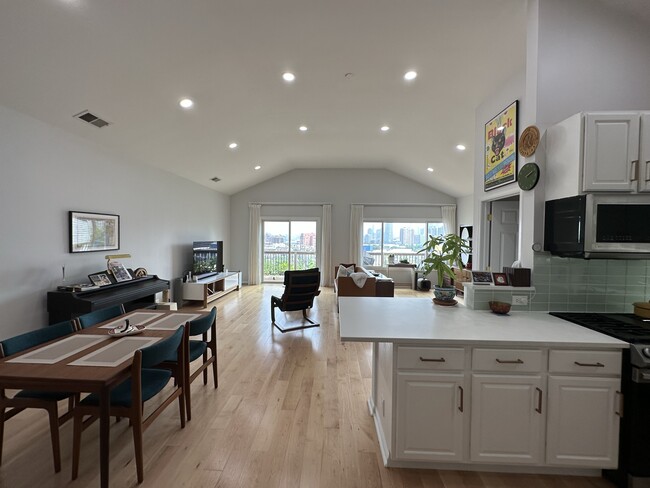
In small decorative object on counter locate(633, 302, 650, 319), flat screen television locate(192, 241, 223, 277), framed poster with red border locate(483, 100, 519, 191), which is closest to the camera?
small decorative object on counter locate(633, 302, 650, 319)

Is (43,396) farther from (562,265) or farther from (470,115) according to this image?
(470,115)

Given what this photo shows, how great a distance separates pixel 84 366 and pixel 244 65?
287 cm

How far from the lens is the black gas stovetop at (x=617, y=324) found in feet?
5.21

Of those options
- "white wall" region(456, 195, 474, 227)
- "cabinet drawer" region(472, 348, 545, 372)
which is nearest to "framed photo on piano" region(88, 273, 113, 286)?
"cabinet drawer" region(472, 348, 545, 372)

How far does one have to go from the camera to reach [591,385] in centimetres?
157

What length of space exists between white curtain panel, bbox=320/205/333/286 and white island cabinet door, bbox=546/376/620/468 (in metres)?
6.52

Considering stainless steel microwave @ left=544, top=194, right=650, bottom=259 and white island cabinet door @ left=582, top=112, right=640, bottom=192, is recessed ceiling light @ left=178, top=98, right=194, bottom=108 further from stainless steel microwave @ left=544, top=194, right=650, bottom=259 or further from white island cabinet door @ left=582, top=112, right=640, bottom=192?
stainless steel microwave @ left=544, top=194, right=650, bottom=259

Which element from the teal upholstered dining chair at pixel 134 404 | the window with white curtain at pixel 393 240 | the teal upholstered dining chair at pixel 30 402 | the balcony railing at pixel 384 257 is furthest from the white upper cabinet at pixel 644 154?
the balcony railing at pixel 384 257

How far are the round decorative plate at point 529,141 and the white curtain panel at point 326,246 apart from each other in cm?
598

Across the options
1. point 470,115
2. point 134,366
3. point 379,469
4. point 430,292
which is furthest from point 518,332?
point 430,292

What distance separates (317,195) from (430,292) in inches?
156

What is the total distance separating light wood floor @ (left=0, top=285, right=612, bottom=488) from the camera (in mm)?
1644

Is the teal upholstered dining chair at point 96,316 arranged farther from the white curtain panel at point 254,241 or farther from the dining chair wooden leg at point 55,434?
the white curtain panel at point 254,241

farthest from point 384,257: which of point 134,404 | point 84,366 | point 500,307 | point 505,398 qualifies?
point 84,366
